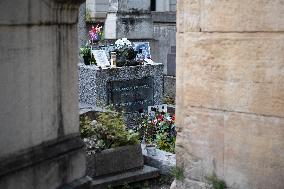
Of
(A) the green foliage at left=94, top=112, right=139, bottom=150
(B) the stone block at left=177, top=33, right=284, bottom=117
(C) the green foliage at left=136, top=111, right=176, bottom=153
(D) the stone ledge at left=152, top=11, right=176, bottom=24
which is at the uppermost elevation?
(D) the stone ledge at left=152, top=11, right=176, bottom=24

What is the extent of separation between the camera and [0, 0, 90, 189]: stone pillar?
7.64ft

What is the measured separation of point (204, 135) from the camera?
4672mm

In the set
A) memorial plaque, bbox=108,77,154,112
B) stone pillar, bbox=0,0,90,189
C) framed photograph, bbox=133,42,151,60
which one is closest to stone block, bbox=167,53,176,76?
framed photograph, bbox=133,42,151,60

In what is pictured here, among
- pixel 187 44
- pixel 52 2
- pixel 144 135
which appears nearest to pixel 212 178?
pixel 187 44

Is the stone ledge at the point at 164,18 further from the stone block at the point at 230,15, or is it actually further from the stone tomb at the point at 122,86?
the stone block at the point at 230,15

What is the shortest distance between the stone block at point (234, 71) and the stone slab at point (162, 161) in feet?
6.06

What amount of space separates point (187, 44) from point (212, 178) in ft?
4.00

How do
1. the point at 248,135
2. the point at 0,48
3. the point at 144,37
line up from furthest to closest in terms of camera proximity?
the point at 144,37 < the point at 248,135 < the point at 0,48

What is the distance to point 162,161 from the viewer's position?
6.46 m

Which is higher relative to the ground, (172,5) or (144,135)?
(172,5)

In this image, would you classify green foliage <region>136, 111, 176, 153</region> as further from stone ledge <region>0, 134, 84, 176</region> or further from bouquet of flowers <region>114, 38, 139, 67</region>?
stone ledge <region>0, 134, 84, 176</region>

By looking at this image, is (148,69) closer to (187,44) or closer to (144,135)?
(144,135)

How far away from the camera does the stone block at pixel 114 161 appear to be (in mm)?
5848

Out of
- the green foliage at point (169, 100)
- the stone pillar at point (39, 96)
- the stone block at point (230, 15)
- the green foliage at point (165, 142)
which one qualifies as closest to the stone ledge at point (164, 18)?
the green foliage at point (169, 100)
